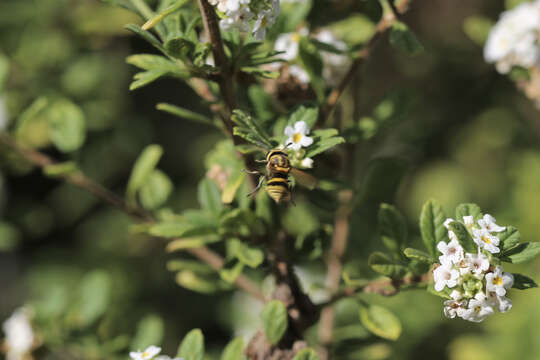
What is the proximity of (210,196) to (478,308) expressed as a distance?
663 mm

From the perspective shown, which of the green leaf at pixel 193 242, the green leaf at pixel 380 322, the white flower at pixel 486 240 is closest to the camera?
the white flower at pixel 486 240

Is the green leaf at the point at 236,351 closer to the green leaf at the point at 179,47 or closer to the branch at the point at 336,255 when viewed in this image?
the branch at the point at 336,255

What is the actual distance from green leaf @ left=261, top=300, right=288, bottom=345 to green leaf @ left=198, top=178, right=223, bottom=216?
280mm

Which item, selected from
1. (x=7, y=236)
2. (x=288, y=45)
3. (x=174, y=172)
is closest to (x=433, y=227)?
(x=288, y=45)

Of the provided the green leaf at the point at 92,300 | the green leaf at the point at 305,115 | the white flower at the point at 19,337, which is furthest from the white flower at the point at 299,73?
the white flower at the point at 19,337

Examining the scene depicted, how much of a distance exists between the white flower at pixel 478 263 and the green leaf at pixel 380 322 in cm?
34

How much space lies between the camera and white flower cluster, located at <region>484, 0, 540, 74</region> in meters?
1.75

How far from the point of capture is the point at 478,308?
3.35ft

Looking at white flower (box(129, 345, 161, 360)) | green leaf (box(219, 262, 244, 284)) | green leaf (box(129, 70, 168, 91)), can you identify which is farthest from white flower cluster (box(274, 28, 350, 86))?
white flower (box(129, 345, 161, 360))

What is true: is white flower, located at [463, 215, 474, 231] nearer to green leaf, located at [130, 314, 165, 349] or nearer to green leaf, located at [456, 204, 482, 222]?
green leaf, located at [456, 204, 482, 222]

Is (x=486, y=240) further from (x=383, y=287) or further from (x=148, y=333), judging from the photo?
(x=148, y=333)

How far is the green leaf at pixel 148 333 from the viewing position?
163cm

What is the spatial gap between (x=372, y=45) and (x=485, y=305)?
0.68 m

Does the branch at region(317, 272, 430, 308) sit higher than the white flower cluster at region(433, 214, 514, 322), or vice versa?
the white flower cluster at region(433, 214, 514, 322)
